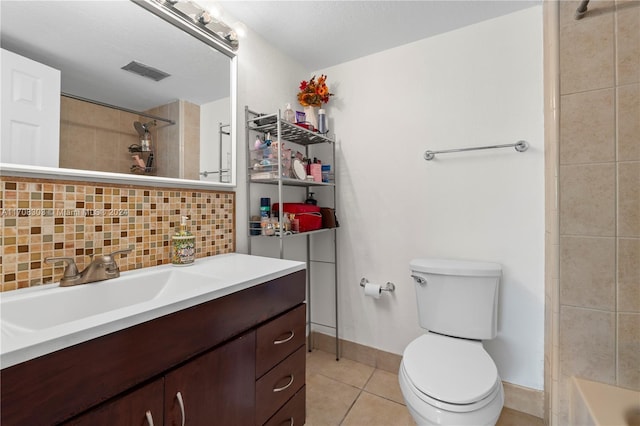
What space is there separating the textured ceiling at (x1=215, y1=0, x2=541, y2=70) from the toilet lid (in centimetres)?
173

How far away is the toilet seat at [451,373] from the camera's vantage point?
968 millimetres

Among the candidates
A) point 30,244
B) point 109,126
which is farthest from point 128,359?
point 109,126

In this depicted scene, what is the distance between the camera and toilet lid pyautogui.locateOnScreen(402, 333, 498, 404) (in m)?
0.99

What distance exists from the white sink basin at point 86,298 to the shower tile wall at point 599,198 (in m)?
1.36

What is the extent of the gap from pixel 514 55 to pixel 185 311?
1.97 meters

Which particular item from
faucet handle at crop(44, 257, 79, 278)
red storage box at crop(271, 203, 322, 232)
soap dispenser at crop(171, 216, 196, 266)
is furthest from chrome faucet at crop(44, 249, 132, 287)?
red storage box at crop(271, 203, 322, 232)

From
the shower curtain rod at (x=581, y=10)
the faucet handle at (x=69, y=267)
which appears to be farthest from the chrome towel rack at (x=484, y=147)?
the faucet handle at (x=69, y=267)

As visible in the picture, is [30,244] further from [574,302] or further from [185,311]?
[574,302]

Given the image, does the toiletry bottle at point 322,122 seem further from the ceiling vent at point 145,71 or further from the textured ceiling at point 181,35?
the ceiling vent at point 145,71

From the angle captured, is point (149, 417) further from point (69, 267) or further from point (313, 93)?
point (313, 93)

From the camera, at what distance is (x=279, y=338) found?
3.52ft

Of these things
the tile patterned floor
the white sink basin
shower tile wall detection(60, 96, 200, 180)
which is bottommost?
the tile patterned floor

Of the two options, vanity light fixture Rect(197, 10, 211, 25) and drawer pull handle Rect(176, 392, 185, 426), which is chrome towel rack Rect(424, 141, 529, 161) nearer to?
vanity light fixture Rect(197, 10, 211, 25)

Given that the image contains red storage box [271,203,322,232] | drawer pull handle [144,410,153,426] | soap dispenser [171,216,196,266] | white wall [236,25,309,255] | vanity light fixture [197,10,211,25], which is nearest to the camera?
drawer pull handle [144,410,153,426]
